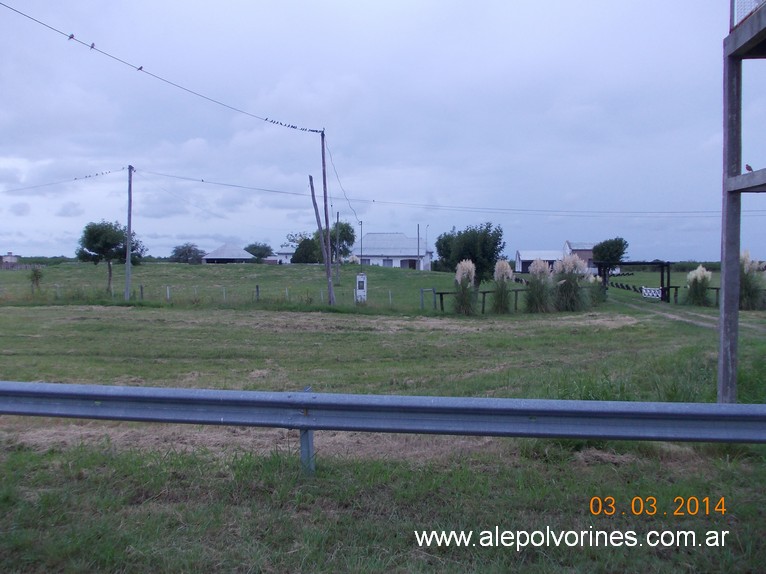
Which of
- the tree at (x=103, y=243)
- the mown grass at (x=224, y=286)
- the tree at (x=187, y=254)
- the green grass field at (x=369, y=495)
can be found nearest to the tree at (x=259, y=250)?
the tree at (x=187, y=254)

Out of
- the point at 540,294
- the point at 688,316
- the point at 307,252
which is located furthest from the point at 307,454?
the point at 307,252

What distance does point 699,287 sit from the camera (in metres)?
33.9

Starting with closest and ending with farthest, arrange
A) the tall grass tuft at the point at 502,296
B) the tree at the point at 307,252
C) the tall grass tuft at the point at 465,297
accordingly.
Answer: the tall grass tuft at the point at 465,297, the tall grass tuft at the point at 502,296, the tree at the point at 307,252

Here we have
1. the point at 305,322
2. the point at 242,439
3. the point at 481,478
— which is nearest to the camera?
the point at 481,478

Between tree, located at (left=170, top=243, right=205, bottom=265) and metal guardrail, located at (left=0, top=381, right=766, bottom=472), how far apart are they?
4868 inches

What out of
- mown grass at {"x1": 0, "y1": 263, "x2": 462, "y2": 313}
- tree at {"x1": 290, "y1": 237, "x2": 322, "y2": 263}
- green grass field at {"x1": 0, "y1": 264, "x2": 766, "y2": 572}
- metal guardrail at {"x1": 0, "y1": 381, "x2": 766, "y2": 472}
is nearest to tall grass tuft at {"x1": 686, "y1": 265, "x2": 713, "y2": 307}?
mown grass at {"x1": 0, "y1": 263, "x2": 462, "y2": 313}

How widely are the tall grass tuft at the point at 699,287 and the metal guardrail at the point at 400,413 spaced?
32396 millimetres

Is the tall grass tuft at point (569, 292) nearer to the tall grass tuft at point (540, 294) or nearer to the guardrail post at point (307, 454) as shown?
the tall grass tuft at point (540, 294)

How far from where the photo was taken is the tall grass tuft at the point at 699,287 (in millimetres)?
33781

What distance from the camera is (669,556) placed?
3.99 metres

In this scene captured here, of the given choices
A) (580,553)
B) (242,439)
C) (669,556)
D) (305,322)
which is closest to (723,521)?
(669,556)

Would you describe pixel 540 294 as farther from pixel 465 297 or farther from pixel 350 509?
pixel 350 509

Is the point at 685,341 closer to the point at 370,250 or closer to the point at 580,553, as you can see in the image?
the point at 580,553

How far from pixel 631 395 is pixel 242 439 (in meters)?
4.27
